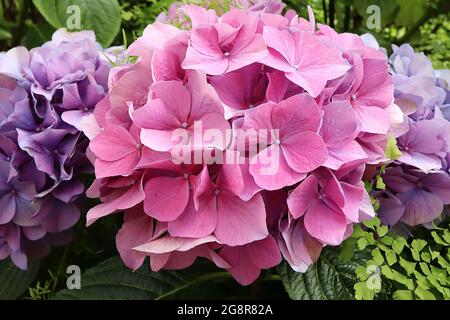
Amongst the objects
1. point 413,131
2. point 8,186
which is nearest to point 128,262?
point 8,186

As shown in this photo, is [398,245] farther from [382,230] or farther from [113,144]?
[113,144]

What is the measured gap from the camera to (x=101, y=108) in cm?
61

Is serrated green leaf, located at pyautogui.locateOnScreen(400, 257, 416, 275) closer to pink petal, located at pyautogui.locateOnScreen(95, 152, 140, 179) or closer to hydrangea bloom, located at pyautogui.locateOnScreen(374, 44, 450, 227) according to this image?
hydrangea bloom, located at pyautogui.locateOnScreen(374, 44, 450, 227)

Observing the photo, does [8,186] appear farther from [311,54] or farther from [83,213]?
[311,54]

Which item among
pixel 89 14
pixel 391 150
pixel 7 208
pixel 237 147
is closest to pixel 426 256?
pixel 391 150

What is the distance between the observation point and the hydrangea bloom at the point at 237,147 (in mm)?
526

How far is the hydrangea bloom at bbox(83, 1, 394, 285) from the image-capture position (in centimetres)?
53

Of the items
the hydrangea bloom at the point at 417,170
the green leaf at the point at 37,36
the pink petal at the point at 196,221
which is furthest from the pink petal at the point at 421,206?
the green leaf at the point at 37,36

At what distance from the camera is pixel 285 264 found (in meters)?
0.64

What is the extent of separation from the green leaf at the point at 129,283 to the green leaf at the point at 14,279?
94 millimetres

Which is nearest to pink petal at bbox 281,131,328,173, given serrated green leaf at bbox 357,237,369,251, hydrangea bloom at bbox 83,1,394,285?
hydrangea bloom at bbox 83,1,394,285

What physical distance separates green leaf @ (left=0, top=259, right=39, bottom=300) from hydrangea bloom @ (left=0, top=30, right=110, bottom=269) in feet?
0.25

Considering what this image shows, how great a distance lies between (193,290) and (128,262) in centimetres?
19

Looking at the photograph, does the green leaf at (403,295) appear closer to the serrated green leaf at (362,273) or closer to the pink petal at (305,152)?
the serrated green leaf at (362,273)
